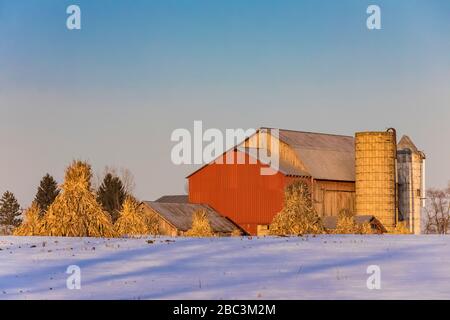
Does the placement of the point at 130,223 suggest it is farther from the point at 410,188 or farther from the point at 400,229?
the point at 410,188

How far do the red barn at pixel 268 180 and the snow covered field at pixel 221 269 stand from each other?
158ft

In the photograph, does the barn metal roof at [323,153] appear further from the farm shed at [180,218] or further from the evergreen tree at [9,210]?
the evergreen tree at [9,210]

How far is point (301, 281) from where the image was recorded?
683 inches

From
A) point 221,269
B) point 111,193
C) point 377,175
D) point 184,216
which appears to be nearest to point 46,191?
point 111,193

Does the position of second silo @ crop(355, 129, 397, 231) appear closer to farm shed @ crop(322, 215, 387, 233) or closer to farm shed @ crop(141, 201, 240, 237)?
farm shed @ crop(322, 215, 387, 233)

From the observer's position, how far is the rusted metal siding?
247ft

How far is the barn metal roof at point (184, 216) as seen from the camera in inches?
2835

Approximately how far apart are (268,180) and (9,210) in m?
56.9

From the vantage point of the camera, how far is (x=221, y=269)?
63.3ft

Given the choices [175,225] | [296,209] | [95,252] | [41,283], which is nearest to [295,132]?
[175,225]

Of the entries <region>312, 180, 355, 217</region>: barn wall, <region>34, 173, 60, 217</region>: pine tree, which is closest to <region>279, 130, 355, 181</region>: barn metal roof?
<region>312, 180, 355, 217</region>: barn wall

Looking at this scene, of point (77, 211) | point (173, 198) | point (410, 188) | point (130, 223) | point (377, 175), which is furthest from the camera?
point (173, 198)
